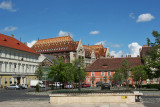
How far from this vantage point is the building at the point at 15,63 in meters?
62.7

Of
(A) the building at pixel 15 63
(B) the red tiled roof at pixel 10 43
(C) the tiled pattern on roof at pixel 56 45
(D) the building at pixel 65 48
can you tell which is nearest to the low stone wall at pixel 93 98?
(A) the building at pixel 15 63

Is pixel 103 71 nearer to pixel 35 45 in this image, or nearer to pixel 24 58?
pixel 24 58

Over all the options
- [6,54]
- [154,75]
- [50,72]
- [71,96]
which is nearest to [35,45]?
[6,54]

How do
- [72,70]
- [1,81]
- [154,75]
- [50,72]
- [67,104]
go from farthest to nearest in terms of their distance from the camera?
[1,81]
[50,72]
[72,70]
[154,75]
[67,104]

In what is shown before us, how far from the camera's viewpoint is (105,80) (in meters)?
72.5

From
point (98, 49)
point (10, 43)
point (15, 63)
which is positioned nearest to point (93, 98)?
point (15, 63)

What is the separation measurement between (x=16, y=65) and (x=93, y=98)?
2192 inches

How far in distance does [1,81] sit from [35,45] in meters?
70.2

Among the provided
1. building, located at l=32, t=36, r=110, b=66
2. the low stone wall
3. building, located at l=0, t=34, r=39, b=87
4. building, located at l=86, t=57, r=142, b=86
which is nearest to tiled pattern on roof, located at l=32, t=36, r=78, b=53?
building, located at l=32, t=36, r=110, b=66

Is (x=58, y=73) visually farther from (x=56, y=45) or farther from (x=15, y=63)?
(x=56, y=45)

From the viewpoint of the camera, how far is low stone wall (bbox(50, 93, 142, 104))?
17.0m

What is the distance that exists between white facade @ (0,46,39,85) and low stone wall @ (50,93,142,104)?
47.3 meters

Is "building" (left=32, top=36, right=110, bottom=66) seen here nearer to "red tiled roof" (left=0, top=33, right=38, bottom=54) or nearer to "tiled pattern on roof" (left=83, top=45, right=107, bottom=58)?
"tiled pattern on roof" (left=83, top=45, right=107, bottom=58)

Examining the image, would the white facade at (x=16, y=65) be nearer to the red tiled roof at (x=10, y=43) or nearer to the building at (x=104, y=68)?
the red tiled roof at (x=10, y=43)
